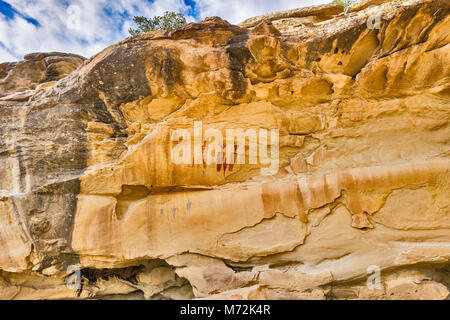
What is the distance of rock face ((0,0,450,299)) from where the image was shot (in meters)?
3.43

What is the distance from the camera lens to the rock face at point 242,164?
343 centimetres

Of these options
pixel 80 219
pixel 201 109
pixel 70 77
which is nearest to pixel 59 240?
pixel 80 219

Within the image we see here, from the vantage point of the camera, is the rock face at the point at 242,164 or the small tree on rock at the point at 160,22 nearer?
the rock face at the point at 242,164

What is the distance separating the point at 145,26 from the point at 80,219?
9.63 metres

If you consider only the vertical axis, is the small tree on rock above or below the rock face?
above

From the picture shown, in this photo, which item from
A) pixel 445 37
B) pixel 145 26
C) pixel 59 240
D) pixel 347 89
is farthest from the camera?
pixel 145 26

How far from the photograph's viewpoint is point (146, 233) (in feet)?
12.1

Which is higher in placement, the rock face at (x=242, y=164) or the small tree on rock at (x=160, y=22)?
the small tree on rock at (x=160, y=22)

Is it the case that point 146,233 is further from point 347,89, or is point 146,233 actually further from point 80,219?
point 347,89

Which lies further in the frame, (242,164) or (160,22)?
(160,22)

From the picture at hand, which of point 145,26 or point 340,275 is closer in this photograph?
point 340,275

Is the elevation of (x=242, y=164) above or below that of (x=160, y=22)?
below

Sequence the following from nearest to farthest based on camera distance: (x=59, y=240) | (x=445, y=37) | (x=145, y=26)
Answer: (x=445, y=37) → (x=59, y=240) → (x=145, y=26)

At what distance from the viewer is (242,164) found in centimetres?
392
